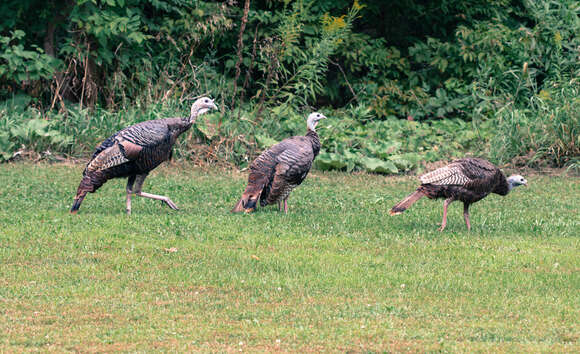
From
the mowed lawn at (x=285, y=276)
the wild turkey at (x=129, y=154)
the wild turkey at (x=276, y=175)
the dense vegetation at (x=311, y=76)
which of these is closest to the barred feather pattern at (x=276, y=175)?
the wild turkey at (x=276, y=175)

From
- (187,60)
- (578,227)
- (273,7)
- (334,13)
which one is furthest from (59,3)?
(578,227)

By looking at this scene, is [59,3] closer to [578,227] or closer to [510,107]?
[510,107]

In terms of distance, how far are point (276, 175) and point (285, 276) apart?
2999mm

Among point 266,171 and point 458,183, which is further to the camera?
point 266,171

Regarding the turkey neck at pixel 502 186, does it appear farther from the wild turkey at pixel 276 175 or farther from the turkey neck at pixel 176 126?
the turkey neck at pixel 176 126

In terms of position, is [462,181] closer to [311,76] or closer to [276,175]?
[276,175]

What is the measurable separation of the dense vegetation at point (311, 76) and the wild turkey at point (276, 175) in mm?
3984

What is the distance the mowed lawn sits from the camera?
598cm

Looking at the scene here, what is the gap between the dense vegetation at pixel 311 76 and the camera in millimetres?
14867

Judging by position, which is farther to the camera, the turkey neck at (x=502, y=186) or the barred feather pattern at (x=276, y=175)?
the barred feather pattern at (x=276, y=175)

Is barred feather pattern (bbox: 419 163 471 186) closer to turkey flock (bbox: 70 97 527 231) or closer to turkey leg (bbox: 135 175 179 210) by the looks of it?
turkey flock (bbox: 70 97 527 231)

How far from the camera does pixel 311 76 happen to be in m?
15.8

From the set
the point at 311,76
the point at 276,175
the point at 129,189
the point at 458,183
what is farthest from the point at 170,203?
the point at 311,76

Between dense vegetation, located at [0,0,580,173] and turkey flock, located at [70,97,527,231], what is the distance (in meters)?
4.04
